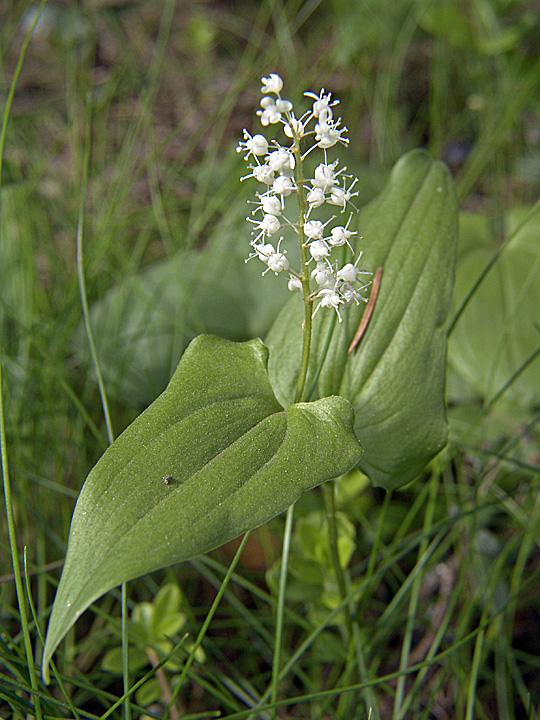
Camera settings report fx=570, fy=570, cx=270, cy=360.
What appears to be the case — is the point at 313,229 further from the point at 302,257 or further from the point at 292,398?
the point at 292,398

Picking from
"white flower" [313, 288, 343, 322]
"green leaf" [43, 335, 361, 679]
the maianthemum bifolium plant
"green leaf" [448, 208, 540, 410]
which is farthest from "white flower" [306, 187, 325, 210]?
"green leaf" [448, 208, 540, 410]

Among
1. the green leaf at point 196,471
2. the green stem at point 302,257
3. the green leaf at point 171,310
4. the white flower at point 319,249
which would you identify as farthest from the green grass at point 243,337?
the white flower at point 319,249

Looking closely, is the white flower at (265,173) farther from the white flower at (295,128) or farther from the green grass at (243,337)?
the green grass at (243,337)

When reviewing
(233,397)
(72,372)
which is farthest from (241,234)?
(233,397)

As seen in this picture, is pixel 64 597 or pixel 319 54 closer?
pixel 64 597

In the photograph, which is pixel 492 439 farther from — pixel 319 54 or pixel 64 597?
pixel 319 54
